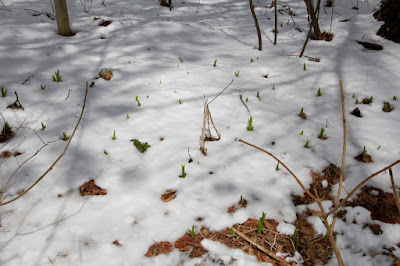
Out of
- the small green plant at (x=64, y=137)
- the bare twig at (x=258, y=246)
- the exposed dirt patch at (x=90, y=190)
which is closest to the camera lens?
the bare twig at (x=258, y=246)

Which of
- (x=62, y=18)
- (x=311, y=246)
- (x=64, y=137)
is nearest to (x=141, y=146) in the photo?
(x=64, y=137)

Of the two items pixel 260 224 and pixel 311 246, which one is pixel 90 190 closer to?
pixel 260 224

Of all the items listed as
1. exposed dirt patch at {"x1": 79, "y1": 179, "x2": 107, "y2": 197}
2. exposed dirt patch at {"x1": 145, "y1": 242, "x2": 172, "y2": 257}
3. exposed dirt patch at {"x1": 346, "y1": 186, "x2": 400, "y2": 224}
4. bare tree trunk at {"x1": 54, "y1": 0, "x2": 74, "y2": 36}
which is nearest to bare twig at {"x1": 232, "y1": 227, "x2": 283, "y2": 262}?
exposed dirt patch at {"x1": 145, "y1": 242, "x2": 172, "y2": 257}

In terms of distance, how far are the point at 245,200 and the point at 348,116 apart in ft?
6.26

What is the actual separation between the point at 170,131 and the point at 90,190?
3.58ft

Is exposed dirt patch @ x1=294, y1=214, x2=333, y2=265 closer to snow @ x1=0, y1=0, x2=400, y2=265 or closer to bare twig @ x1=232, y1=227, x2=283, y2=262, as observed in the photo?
snow @ x1=0, y1=0, x2=400, y2=265

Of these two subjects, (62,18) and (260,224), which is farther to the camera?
(62,18)

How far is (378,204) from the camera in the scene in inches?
90.7

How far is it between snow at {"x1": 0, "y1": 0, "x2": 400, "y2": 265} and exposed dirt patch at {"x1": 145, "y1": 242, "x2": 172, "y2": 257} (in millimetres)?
43

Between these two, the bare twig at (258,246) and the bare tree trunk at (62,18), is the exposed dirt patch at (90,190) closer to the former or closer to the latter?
the bare twig at (258,246)

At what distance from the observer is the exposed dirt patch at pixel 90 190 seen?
2428mm

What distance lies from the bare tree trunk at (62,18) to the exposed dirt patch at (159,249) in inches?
181

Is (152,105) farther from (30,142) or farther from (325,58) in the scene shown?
(325,58)

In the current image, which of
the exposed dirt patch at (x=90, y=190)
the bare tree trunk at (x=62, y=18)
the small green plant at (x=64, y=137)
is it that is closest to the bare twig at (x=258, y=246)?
the exposed dirt patch at (x=90, y=190)
